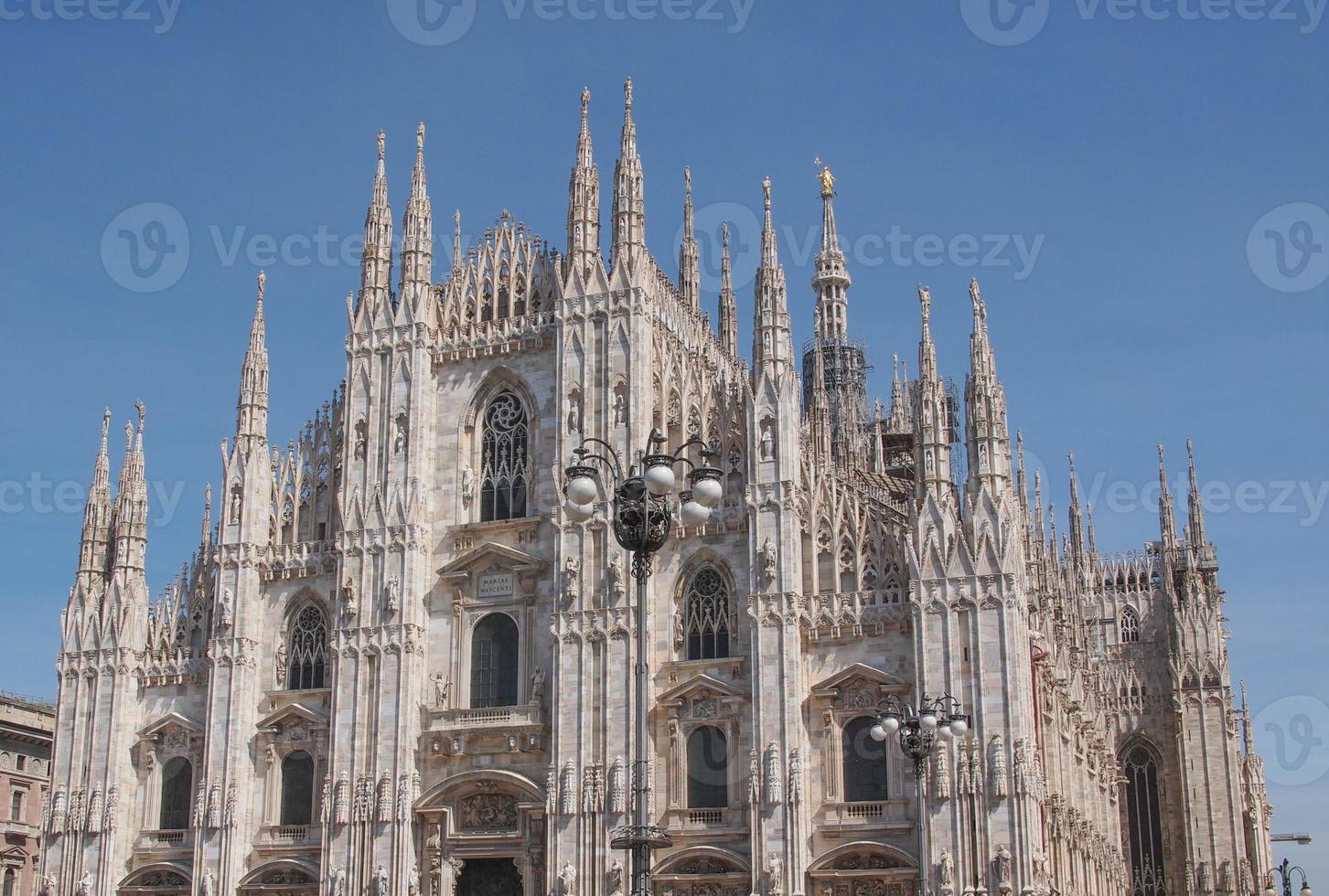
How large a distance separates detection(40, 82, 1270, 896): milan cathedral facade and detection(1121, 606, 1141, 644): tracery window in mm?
25373

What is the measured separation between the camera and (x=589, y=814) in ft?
148

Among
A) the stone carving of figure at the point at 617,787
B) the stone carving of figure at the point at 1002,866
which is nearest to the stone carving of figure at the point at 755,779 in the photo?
the stone carving of figure at the point at 617,787

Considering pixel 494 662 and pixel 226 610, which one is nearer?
pixel 494 662

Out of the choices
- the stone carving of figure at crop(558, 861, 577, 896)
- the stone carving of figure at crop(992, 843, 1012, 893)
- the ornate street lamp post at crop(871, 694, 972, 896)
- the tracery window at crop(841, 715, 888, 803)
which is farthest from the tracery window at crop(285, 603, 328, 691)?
the stone carving of figure at crop(992, 843, 1012, 893)

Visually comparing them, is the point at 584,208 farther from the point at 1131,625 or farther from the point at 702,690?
the point at 1131,625

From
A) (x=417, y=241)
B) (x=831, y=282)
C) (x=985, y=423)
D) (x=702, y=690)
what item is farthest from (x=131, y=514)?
(x=831, y=282)

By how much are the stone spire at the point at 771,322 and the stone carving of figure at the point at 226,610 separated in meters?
18.0

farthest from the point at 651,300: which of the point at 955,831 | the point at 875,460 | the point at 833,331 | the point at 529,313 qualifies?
the point at 833,331

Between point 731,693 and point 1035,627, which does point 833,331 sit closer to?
point 1035,627

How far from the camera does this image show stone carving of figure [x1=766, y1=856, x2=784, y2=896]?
4256cm

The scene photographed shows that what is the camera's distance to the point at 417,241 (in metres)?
52.7

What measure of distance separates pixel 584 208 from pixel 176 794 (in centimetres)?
2233

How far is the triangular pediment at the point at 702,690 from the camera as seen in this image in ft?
147

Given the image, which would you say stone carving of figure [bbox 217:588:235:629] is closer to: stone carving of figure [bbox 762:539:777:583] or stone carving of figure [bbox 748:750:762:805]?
stone carving of figure [bbox 762:539:777:583]
